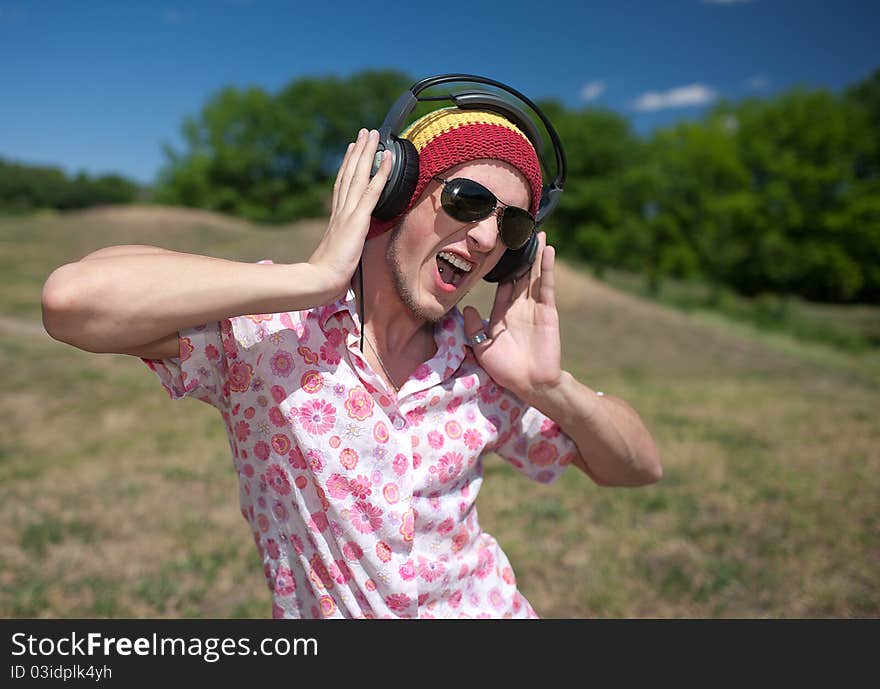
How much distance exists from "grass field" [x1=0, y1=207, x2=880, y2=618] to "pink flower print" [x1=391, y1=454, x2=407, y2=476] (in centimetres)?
301

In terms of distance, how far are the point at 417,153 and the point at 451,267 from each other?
32cm

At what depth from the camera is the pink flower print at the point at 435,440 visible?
70.3 inches

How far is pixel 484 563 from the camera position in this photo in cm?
195

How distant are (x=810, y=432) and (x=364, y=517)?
9022 millimetres

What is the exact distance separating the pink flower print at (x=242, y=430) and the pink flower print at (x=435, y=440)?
0.47 m

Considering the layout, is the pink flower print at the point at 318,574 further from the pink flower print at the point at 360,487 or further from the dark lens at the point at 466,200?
the dark lens at the point at 466,200

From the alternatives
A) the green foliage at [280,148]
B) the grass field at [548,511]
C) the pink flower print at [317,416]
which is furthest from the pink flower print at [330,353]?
the green foliage at [280,148]

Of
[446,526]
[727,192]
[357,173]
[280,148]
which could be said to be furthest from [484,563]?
[280,148]

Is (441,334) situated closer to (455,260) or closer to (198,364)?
(455,260)

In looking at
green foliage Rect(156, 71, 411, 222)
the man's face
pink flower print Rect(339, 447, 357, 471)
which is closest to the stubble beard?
the man's face

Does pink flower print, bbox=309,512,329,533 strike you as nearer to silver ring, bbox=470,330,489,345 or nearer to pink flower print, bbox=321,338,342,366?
pink flower print, bbox=321,338,342,366

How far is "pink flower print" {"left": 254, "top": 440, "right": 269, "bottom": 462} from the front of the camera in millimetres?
1715

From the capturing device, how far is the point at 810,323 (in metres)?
24.9
